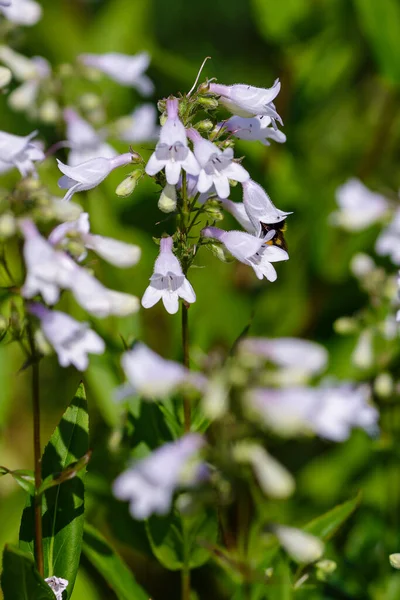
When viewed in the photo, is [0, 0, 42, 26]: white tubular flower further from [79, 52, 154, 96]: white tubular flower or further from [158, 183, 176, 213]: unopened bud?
[158, 183, 176, 213]: unopened bud

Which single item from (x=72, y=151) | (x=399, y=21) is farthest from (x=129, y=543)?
(x=399, y=21)

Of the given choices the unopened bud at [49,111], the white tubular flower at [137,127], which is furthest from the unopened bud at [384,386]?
the unopened bud at [49,111]

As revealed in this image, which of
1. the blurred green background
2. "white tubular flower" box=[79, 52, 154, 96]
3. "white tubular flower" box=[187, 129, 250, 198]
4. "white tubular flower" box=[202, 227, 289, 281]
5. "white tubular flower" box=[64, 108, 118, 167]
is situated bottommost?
the blurred green background

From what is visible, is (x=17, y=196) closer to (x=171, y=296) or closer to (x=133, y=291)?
(x=171, y=296)

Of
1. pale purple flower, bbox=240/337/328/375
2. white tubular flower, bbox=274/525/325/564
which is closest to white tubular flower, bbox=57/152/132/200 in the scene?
pale purple flower, bbox=240/337/328/375

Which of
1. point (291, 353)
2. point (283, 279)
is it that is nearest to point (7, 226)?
point (291, 353)

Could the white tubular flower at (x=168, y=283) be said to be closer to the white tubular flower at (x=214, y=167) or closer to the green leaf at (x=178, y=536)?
the white tubular flower at (x=214, y=167)

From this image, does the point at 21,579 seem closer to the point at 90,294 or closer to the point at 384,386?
the point at 90,294
